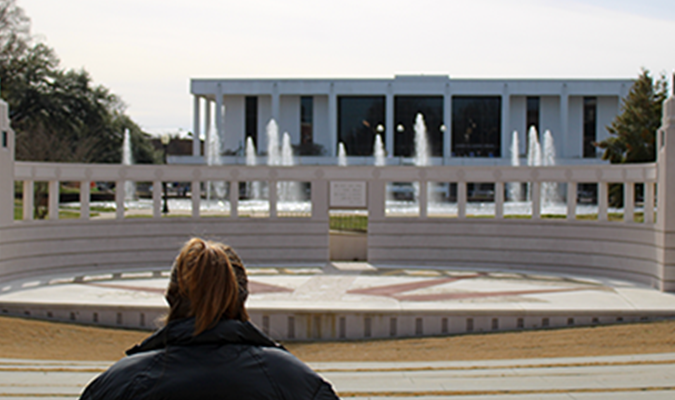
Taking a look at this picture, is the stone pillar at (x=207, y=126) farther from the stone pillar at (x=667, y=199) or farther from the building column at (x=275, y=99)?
the stone pillar at (x=667, y=199)

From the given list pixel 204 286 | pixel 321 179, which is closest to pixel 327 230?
pixel 321 179

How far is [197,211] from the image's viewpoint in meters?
18.1

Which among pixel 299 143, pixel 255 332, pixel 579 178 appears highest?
pixel 299 143

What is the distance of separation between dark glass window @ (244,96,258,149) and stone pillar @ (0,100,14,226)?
52.2 m

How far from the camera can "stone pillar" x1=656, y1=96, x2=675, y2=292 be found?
14039 millimetres

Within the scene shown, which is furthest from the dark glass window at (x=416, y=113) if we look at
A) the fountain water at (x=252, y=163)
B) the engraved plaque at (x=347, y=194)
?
the engraved plaque at (x=347, y=194)

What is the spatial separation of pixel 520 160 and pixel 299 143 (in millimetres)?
22538

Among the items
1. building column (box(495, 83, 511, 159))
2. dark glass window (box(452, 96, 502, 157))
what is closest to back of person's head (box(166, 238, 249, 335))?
building column (box(495, 83, 511, 159))

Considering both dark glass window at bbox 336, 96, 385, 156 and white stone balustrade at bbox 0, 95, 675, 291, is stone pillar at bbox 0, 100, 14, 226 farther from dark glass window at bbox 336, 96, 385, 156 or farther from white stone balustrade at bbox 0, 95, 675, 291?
dark glass window at bbox 336, 96, 385, 156

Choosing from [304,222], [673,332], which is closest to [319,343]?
[673,332]

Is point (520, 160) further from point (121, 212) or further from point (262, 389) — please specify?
point (262, 389)

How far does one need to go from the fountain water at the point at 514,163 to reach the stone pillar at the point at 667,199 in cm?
3682

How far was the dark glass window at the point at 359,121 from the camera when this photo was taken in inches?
2643

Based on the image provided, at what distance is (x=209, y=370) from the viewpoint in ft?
7.07
